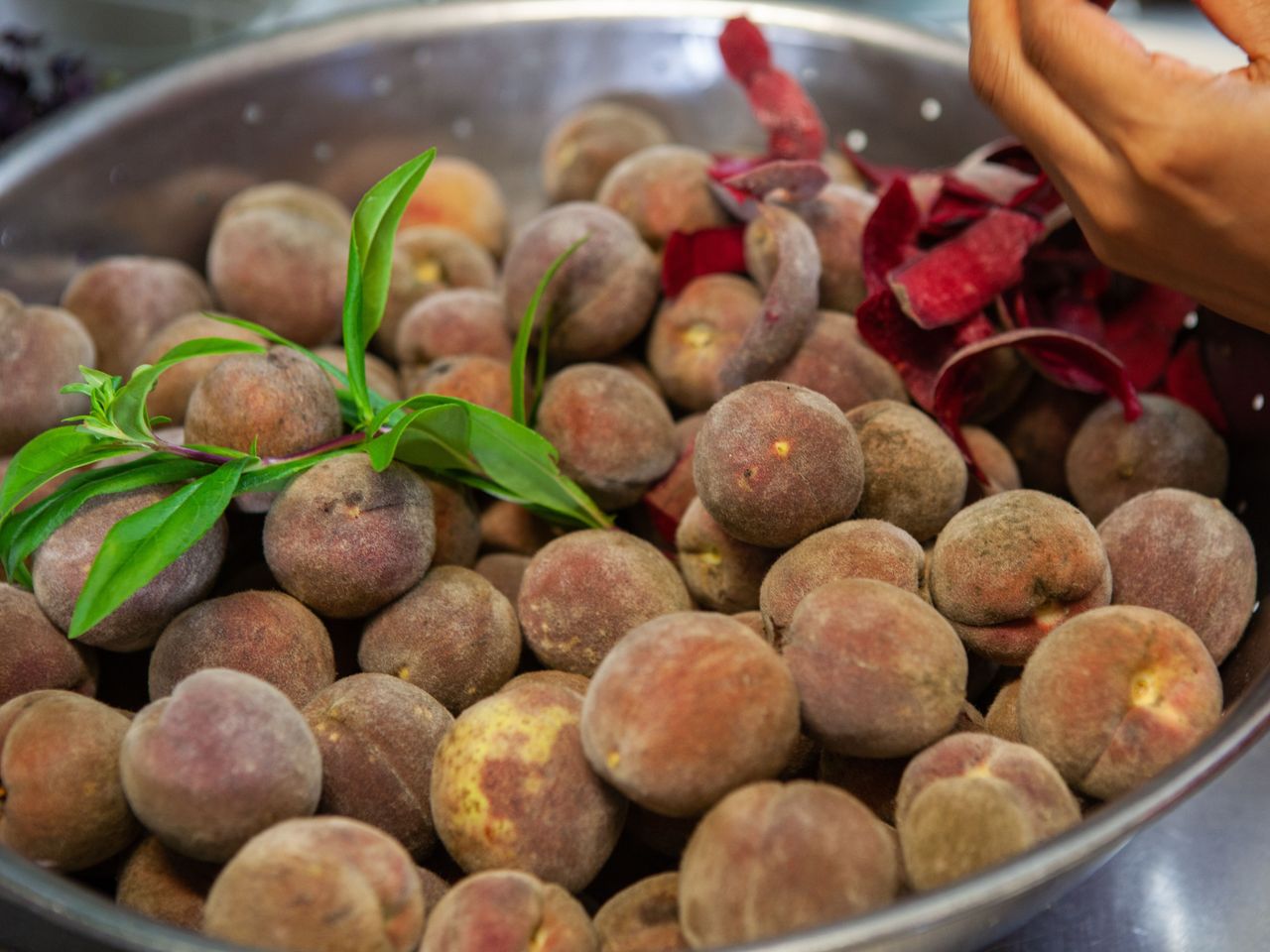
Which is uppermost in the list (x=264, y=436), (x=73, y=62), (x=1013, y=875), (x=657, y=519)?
(x=73, y=62)

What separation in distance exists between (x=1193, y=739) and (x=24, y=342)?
1.08 m

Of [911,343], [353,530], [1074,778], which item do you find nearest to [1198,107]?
[911,343]

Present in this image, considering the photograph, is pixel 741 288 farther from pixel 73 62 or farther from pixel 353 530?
pixel 73 62

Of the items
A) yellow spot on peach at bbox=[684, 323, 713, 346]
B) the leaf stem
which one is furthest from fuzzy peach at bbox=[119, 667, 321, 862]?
yellow spot on peach at bbox=[684, 323, 713, 346]

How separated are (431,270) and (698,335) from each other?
1.32 feet

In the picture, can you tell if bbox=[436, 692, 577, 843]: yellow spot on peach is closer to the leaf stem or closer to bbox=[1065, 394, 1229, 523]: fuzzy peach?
the leaf stem

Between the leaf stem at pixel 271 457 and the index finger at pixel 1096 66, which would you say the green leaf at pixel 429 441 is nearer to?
the leaf stem at pixel 271 457

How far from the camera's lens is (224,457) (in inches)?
35.5

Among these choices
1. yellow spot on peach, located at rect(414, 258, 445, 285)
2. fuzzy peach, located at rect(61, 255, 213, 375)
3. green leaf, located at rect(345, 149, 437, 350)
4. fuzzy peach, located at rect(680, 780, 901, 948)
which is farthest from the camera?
yellow spot on peach, located at rect(414, 258, 445, 285)

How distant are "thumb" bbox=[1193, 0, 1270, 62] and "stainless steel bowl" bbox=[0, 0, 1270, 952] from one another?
64 cm

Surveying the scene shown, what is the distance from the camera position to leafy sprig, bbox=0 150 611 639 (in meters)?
0.82

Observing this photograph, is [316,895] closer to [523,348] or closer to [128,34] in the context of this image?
[523,348]

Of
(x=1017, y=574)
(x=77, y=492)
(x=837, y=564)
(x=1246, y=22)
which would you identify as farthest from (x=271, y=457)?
(x=1246, y=22)

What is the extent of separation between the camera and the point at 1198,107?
30.7 inches
